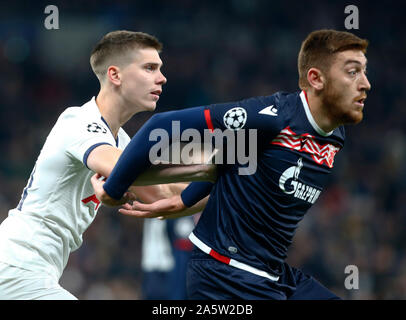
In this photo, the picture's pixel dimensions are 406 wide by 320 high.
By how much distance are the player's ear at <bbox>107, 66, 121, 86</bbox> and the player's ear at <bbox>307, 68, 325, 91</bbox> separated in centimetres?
130

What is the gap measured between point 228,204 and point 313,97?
75cm

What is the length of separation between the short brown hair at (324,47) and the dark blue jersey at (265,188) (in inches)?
8.6

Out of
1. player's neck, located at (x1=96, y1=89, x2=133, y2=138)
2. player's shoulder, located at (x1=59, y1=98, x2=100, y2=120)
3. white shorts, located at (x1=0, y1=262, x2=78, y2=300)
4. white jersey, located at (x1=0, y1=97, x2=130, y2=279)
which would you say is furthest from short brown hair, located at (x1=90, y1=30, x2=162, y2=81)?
white shorts, located at (x1=0, y1=262, x2=78, y2=300)

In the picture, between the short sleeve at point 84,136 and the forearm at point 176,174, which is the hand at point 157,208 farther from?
the short sleeve at point 84,136

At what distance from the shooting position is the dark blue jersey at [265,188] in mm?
3316

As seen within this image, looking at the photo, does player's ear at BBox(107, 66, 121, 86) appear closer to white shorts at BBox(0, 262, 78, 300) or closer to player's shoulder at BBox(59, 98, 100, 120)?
player's shoulder at BBox(59, 98, 100, 120)

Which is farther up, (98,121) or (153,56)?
(153,56)

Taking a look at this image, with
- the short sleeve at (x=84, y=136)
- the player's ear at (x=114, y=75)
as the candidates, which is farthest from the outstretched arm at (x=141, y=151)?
the player's ear at (x=114, y=75)

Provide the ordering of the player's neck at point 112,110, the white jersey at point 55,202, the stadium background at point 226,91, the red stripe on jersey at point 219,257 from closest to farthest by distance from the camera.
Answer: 1. the red stripe on jersey at point 219,257
2. the white jersey at point 55,202
3. the player's neck at point 112,110
4. the stadium background at point 226,91

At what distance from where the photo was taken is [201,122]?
3256mm

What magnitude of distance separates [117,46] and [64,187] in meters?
1.07

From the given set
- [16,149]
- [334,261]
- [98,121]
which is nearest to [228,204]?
[98,121]

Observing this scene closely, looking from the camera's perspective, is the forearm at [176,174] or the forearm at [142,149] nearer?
the forearm at [142,149]
